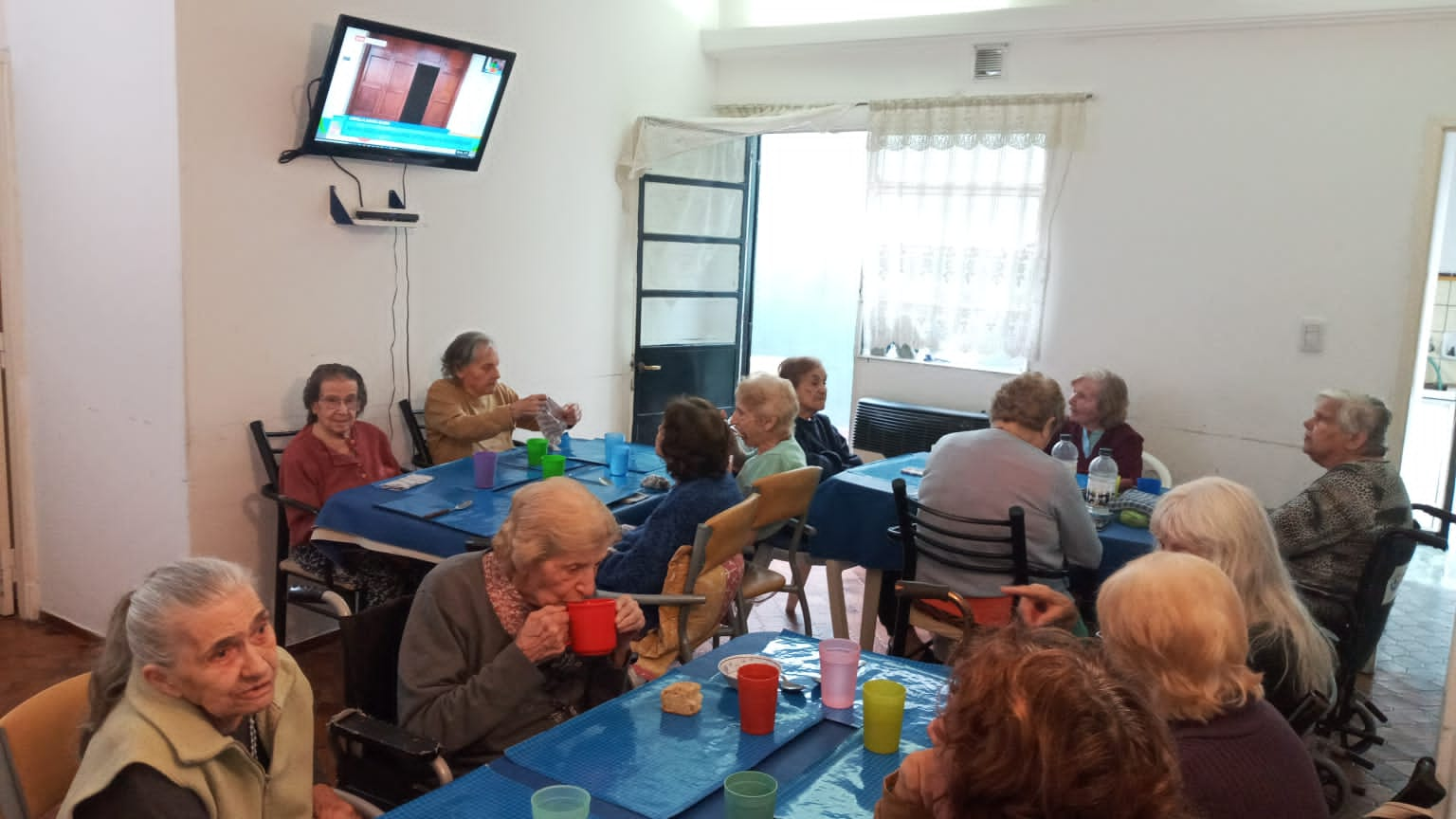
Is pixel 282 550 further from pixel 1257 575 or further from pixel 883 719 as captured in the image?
pixel 1257 575

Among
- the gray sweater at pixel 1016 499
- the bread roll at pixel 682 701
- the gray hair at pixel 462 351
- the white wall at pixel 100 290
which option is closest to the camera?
the bread roll at pixel 682 701

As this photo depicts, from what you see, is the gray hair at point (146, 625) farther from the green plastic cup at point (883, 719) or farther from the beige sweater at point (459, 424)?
the beige sweater at point (459, 424)

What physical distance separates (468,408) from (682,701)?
9.76 feet

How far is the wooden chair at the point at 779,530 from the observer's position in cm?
359

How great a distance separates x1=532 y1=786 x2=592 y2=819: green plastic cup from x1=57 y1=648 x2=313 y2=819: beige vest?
503mm

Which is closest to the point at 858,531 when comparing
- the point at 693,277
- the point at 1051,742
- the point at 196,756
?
the point at 693,277

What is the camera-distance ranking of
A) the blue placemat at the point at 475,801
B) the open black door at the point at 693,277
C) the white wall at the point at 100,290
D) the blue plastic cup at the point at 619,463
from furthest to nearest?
the open black door at the point at 693,277
the blue plastic cup at the point at 619,463
the white wall at the point at 100,290
the blue placemat at the point at 475,801

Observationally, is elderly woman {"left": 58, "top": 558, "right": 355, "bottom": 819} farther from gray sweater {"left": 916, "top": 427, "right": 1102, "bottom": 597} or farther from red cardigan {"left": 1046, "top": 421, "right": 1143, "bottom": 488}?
red cardigan {"left": 1046, "top": 421, "right": 1143, "bottom": 488}

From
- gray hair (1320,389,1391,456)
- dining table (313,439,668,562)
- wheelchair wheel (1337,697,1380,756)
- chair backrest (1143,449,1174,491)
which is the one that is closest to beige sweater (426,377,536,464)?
dining table (313,439,668,562)

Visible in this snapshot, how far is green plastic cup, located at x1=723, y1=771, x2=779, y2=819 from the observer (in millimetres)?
1543

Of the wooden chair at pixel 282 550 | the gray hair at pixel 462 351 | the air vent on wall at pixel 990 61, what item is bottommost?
the wooden chair at pixel 282 550

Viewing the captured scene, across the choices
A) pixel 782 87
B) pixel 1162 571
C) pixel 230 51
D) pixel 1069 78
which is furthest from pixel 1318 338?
pixel 230 51

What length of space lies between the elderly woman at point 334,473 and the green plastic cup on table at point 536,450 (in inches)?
23.4

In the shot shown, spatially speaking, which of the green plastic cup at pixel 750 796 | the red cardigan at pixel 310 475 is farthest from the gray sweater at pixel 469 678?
the red cardigan at pixel 310 475
